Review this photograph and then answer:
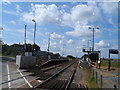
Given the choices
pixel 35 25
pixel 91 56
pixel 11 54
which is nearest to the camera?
pixel 35 25

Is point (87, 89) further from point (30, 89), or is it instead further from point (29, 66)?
point (29, 66)

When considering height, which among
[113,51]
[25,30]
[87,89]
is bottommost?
[87,89]

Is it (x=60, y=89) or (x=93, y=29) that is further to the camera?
(x=93, y=29)

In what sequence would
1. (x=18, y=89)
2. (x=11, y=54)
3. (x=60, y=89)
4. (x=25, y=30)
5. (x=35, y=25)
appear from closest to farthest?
(x=18, y=89) → (x=60, y=89) → (x=35, y=25) → (x=25, y=30) → (x=11, y=54)

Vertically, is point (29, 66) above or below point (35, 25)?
below

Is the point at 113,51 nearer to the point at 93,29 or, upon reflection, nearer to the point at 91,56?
the point at 93,29

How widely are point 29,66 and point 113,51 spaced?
14994mm

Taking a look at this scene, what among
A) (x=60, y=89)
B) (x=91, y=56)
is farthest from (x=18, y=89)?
(x=91, y=56)

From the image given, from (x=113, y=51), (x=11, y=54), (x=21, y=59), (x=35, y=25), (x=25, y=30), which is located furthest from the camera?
(x=11, y=54)

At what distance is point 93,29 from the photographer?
61281mm

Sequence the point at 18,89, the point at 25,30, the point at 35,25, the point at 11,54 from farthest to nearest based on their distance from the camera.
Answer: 1. the point at 11,54
2. the point at 25,30
3. the point at 35,25
4. the point at 18,89

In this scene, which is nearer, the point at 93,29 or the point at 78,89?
the point at 78,89

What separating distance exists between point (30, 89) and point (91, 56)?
63.6 m

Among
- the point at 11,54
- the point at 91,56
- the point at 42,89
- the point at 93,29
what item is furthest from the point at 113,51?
the point at 11,54
